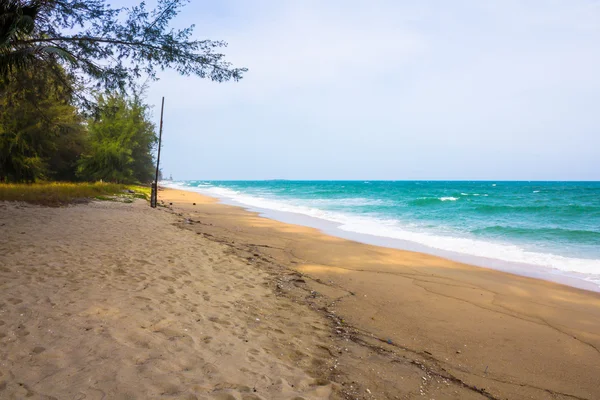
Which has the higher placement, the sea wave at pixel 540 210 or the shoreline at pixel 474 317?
the sea wave at pixel 540 210

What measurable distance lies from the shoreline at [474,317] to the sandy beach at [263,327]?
30 mm

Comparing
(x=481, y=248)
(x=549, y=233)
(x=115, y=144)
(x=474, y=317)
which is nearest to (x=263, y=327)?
(x=474, y=317)

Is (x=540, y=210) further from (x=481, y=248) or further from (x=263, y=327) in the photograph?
(x=263, y=327)

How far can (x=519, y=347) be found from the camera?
16.2ft

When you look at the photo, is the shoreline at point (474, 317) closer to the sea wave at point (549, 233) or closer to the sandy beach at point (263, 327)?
the sandy beach at point (263, 327)

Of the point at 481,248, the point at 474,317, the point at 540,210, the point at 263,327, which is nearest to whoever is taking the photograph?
the point at 263,327

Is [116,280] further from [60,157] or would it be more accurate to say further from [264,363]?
[60,157]

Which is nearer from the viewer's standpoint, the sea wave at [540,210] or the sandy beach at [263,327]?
the sandy beach at [263,327]

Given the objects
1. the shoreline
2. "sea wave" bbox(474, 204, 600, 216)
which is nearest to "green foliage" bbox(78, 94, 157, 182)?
the shoreline

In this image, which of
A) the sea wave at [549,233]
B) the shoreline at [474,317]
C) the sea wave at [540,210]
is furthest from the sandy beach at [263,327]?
the sea wave at [540,210]

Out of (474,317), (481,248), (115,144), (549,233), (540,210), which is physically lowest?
(474,317)

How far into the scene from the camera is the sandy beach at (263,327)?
10.5 feet

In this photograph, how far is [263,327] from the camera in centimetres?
468

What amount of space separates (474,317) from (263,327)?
3788 mm
